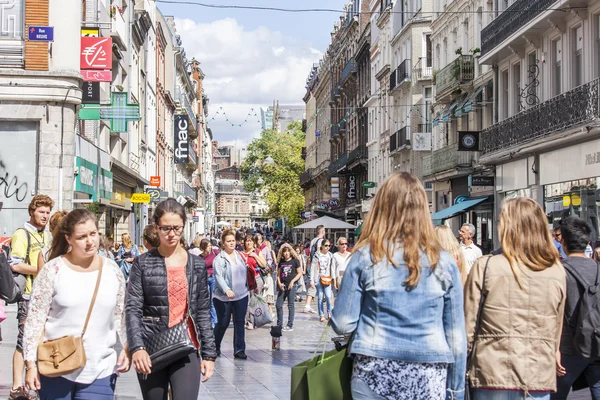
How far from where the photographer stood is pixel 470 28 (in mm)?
36688

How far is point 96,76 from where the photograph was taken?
24641mm

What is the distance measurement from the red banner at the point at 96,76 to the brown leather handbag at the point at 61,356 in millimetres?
19551

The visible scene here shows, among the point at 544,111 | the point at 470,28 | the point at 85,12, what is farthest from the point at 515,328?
the point at 470,28

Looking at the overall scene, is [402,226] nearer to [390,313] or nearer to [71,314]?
[390,313]

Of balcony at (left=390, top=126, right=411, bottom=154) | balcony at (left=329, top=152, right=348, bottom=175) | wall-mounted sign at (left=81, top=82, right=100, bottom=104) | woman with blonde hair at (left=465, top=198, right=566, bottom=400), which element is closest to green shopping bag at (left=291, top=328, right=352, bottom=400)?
woman with blonde hair at (left=465, top=198, right=566, bottom=400)

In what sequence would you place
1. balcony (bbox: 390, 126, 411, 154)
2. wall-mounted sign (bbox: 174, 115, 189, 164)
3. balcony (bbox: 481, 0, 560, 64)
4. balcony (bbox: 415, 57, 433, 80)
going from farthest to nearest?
wall-mounted sign (bbox: 174, 115, 189, 164)
balcony (bbox: 390, 126, 411, 154)
balcony (bbox: 415, 57, 433, 80)
balcony (bbox: 481, 0, 560, 64)

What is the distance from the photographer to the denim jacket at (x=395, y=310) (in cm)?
450

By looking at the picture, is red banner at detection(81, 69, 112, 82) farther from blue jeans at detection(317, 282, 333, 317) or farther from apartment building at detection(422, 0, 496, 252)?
apartment building at detection(422, 0, 496, 252)

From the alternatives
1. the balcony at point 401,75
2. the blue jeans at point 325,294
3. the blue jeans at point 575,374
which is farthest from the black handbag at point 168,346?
→ the balcony at point 401,75

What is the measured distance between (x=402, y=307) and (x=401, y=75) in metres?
45.6

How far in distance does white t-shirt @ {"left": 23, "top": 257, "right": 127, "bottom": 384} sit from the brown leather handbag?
0.07m

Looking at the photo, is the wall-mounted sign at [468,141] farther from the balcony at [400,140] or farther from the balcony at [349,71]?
the balcony at [349,71]

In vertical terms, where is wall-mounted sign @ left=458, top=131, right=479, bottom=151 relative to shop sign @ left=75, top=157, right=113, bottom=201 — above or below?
above

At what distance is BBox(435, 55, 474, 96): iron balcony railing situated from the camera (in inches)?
1452
